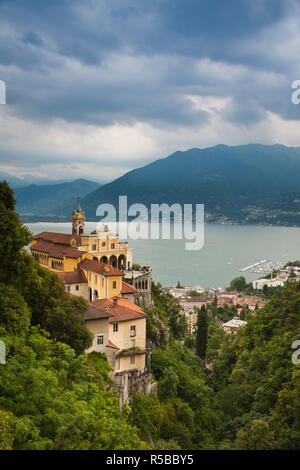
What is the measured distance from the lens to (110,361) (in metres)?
15.0

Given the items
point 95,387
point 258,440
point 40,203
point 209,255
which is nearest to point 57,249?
point 95,387

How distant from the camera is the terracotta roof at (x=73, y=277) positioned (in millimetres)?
22825

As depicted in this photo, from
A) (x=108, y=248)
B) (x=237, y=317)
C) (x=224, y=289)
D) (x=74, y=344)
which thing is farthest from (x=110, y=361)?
(x=224, y=289)

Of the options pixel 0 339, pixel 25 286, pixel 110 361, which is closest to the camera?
pixel 0 339

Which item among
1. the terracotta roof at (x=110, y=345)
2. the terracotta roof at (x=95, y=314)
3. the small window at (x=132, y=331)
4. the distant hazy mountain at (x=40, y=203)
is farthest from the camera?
the distant hazy mountain at (x=40, y=203)

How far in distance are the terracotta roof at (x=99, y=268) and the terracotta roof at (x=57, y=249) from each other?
101 cm

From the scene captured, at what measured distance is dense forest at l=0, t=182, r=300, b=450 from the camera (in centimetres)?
811

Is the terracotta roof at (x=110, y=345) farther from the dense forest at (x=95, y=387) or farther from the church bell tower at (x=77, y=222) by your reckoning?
the church bell tower at (x=77, y=222)

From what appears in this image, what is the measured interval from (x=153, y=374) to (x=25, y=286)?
9724mm

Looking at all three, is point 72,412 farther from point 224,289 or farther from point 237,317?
point 224,289

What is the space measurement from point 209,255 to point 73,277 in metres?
95.2

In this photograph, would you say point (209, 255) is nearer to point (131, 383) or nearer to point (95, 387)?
point (131, 383)

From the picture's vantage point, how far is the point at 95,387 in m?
10.4

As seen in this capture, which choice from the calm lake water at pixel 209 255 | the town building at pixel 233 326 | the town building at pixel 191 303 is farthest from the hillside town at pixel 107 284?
the calm lake water at pixel 209 255
